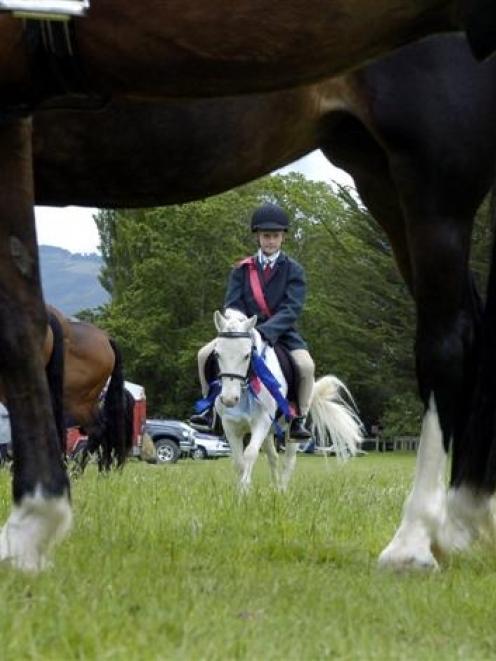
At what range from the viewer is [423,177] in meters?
5.58

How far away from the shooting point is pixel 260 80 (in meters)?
3.53

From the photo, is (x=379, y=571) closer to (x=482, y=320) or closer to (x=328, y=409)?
(x=482, y=320)

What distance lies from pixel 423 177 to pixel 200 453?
4954 centimetres

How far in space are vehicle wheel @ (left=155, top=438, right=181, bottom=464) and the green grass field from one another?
130ft

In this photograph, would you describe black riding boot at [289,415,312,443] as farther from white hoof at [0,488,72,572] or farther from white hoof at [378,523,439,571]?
white hoof at [0,488,72,572]

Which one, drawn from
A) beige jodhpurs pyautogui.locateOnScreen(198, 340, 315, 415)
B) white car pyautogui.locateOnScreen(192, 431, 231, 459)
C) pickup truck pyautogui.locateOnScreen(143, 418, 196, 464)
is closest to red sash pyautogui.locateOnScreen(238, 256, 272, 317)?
beige jodhpurs pyautogui.locateOnScreen(198, 340, 315, 415)

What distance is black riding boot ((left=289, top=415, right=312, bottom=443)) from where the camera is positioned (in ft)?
47.3

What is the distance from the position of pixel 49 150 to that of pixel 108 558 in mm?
1531

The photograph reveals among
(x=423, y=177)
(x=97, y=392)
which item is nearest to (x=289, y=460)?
(x=97, y=392)

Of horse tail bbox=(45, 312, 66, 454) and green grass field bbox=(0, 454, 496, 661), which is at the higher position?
horse tail bbox=(45, 312, 66, 454)

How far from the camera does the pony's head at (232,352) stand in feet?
43.3

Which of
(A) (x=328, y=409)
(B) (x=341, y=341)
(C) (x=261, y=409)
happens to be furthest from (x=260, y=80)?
(B) (x=341, y=341)

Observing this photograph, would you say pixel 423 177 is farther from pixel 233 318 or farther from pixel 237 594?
pixel 233 318

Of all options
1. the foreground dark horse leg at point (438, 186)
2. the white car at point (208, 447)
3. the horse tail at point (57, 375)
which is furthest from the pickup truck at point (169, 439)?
the foreground dark horse leg at point (438, 186)
